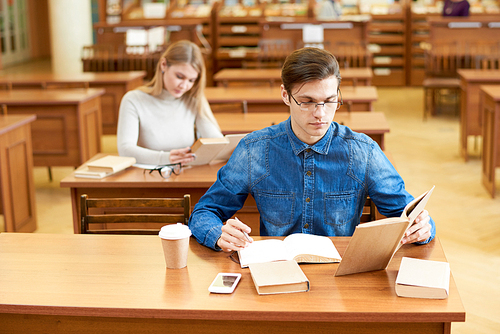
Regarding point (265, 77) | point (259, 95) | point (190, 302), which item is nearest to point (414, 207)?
point (190, 302)

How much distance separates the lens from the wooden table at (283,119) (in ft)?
11.7

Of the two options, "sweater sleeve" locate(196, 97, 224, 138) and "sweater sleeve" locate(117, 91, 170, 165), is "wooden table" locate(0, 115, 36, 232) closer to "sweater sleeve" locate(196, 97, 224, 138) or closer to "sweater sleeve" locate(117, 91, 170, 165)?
"sweater sleeve" locate(117, 91, 170, 165)

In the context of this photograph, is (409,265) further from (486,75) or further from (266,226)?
(486,75)

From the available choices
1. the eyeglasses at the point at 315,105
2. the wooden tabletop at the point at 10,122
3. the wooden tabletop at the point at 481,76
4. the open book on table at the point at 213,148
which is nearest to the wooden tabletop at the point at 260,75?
the wooden tabletop at the point at 481,76

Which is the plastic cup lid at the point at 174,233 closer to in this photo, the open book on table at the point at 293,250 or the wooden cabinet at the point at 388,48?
the open book on table at the point at 293,250

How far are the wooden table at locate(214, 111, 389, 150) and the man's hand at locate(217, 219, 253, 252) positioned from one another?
195 cm

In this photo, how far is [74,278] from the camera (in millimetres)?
1527

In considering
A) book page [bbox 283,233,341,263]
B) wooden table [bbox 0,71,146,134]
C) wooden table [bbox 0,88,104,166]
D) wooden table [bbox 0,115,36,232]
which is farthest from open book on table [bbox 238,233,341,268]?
wooden table [bbox 0,71,146,134]

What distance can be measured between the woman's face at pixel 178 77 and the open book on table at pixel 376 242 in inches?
67.1

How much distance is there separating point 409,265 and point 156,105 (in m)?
1.89

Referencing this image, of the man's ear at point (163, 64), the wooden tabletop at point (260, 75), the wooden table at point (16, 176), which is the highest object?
the man's ear at point (163, 64)

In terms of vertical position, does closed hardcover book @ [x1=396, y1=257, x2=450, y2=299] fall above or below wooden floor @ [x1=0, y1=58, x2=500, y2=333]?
above

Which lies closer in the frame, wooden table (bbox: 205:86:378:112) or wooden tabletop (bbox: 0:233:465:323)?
wooden tabletop (bbox: 0:233:465:323)

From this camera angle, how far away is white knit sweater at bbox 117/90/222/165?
297 cm
